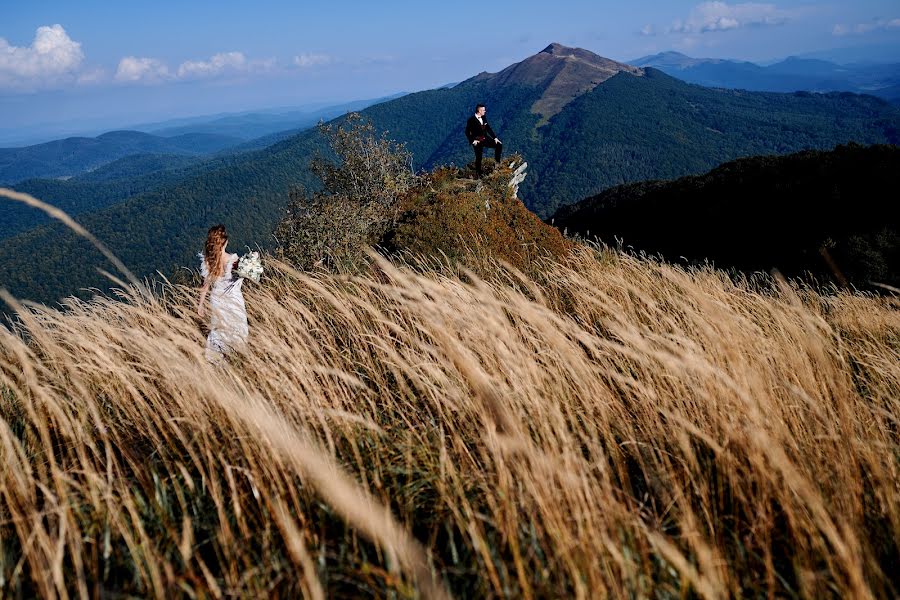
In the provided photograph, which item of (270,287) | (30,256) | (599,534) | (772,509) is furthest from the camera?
(30,256)

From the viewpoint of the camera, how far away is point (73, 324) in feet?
11.3

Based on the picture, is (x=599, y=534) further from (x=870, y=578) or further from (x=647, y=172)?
(x=647, y=172)

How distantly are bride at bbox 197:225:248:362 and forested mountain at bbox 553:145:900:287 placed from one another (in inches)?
816

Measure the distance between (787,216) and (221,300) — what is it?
39.4m

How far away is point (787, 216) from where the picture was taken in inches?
1318

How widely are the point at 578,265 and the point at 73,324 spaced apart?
426 cm

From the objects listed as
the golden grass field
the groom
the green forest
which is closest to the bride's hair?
the golden grass field

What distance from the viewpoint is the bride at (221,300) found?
3250 mm

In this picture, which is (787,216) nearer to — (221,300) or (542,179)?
(221,300)

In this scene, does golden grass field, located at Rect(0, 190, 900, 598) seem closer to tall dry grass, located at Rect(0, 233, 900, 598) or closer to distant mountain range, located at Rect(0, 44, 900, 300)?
tall dry grass, located at Rect(0, 233, 900, 598)

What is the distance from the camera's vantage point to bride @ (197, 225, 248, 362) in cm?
325

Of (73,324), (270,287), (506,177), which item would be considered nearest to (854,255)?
(506,177)

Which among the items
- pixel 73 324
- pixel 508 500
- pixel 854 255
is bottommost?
pixel 854 255

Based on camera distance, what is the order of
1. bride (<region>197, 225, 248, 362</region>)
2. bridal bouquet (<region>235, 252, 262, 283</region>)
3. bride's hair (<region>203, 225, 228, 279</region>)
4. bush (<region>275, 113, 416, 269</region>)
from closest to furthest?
bride (<region>197, 225, 248, 362</region>) < bridal bouquet (<region>235, 252, 262, 283</region>) < bride's hair (<region>203, 225, 228, 279</region>) < bush (<region>275, 113, 416, 269</region>)
